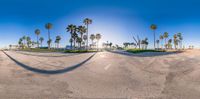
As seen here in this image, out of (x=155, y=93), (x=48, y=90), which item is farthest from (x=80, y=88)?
(x=155, y=93)

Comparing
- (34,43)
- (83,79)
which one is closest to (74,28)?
(83,79)

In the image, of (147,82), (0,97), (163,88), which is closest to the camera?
(0,97)

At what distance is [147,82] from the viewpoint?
6.12 metres

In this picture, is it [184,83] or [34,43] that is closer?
[184,83]

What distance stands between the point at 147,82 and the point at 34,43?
200 metres

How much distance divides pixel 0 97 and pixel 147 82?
4.60 m

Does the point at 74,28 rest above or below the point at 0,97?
above

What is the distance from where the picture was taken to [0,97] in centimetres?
450

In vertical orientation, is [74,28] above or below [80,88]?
above

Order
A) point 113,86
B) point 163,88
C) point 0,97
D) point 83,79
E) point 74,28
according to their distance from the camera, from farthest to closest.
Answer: point 74,28 → point 83,79 → point 113,86 → point 163,88 → point 0,97

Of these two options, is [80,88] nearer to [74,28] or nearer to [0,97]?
[0,97]

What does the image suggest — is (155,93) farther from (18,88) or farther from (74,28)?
(74,28)

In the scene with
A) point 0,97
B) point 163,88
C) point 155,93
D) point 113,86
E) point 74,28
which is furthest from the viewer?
point 74,28

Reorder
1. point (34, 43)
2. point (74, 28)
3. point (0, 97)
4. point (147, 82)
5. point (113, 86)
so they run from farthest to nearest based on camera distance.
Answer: point (34, 43) → point (74, 28) → point (147, 82) → point (113, 86) → point (0, 97)
